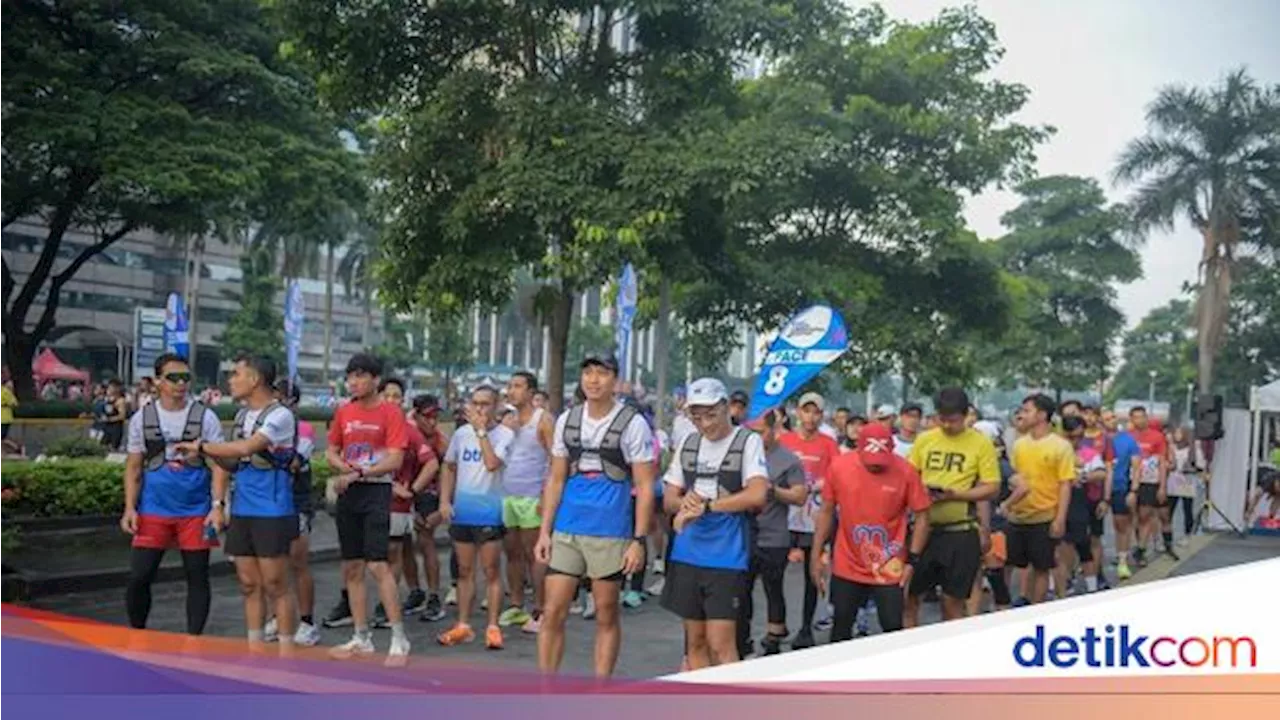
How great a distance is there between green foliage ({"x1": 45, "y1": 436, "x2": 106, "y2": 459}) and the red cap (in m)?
11.2

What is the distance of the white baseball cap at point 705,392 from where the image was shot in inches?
225

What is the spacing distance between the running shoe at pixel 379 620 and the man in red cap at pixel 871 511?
3418 millimetres

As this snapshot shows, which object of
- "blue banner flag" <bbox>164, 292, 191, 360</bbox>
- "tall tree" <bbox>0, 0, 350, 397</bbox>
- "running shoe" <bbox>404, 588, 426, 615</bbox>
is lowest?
"running shoe" <bbox>404, 588, 426, 615</bbox>

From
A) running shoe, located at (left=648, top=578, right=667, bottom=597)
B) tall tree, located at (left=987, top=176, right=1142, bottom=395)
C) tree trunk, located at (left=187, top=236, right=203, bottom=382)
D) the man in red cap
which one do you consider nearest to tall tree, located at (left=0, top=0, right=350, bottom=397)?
tree trunk, located at (left=187, top=236, right=203, bottom=382)

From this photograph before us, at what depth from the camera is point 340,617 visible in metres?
8.91

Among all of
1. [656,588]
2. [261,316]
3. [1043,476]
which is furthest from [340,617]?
[261,316]

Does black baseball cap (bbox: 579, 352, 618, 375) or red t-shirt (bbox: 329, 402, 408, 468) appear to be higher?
black baseball cap (bbox: 579, 352, 618, 375)

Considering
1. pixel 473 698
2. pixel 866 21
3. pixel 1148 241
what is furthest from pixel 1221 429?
pixel 473 698

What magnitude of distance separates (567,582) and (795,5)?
330 centimetres

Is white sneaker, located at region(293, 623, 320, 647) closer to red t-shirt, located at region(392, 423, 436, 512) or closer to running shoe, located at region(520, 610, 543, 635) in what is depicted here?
red t-shirt, located at region(392, 423, 436, 512)

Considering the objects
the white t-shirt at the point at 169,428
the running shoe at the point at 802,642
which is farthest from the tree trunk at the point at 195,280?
the running shoe at the point at 802,642

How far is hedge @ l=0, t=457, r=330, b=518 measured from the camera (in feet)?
34.7

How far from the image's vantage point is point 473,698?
3.98 meters

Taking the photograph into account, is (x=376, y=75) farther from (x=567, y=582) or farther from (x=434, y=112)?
(x=567, y=582)
